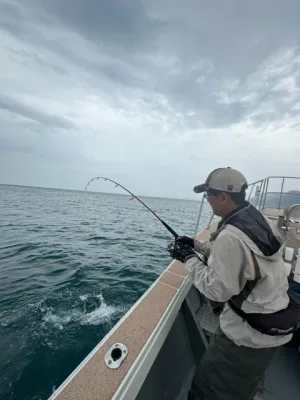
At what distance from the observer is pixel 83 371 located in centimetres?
156

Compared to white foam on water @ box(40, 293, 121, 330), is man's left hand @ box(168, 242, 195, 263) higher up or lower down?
higher up

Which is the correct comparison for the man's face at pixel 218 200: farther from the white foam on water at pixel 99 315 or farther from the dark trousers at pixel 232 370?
the white foam on water at pixel 99 315

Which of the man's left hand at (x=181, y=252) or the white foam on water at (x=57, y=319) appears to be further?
the white foam on water at (x=57, y=319)

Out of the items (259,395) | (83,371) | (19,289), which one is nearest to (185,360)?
(259,395)

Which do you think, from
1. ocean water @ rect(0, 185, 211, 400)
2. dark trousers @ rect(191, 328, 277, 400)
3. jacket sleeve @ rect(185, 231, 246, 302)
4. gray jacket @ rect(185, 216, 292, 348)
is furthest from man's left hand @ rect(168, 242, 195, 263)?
ocean water @ rect(0, 185, 211, 400)

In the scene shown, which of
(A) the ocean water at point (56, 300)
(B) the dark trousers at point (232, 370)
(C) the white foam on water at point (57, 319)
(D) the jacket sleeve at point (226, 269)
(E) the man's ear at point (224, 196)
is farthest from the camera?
(C) the white foam on water at point (57, 319)

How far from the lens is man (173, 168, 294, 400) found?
1.44 metres

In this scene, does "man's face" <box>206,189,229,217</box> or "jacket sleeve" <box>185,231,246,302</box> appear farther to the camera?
"man's face" <box>206,189,229,217</box>

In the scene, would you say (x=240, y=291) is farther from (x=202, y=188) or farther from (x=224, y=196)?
(x=202, y=188)

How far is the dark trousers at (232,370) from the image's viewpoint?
1605 millimetres

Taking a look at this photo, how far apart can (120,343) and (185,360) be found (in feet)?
4.38

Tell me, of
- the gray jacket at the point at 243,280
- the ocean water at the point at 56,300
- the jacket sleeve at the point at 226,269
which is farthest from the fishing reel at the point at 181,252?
the ocean water at the point at 56,300

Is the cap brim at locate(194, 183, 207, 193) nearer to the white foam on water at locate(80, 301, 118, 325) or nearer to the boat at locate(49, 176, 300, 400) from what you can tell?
the boat at locate(49, 176, 300, 400)

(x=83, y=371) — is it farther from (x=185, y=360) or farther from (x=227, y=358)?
(x=185, y=360)
